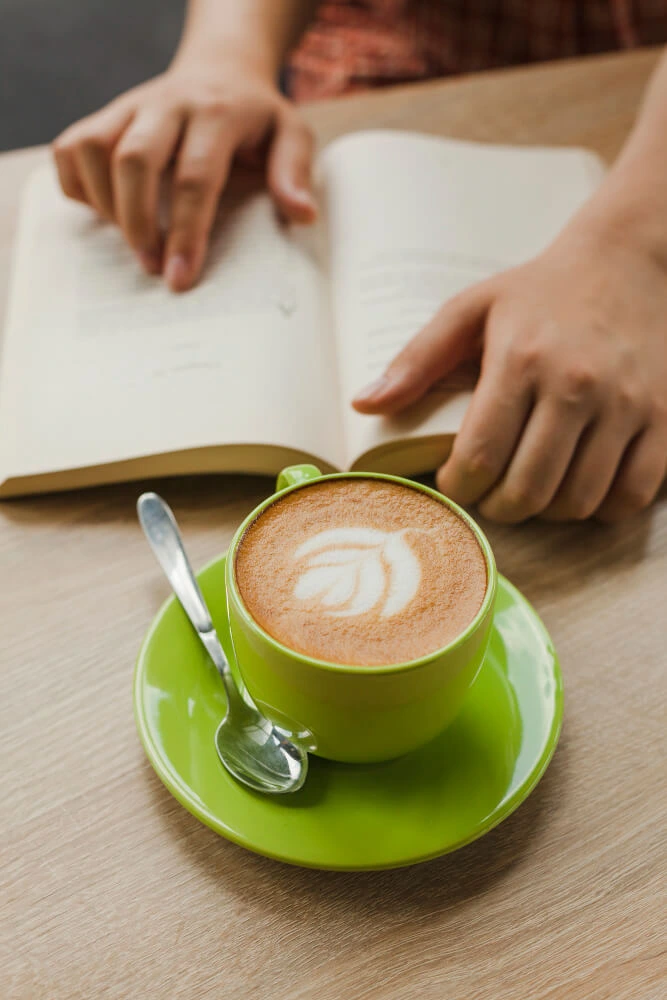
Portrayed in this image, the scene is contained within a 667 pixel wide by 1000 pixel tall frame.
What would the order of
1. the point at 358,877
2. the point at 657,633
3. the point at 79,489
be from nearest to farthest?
1. the point at 358,877
2. the point at 657,633
3. the point at 79,489

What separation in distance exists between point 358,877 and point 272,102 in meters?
0.79

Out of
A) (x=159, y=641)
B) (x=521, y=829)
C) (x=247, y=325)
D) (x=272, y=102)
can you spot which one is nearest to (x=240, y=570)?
(x=159, y=641)

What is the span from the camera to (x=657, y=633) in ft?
1.95

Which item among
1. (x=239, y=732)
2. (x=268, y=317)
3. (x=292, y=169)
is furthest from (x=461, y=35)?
(x=239, y=732)

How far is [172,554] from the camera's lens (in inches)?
23.8

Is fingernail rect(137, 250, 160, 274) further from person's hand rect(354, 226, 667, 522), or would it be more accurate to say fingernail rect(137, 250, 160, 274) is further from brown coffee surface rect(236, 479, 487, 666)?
brown coffee surface rect(236, 479, 487, 666)

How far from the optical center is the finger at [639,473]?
0.65 m

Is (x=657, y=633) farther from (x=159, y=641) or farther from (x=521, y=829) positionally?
(x=159, y=641)

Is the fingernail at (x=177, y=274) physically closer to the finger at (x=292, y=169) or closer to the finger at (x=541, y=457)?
the finger at (x=292, y=169)

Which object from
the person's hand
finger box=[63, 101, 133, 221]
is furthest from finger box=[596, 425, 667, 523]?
finger box=[63, 101, 133, 221]

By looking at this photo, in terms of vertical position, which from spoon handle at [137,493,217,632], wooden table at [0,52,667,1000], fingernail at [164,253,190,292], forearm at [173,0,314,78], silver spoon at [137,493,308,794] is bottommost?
wooden table at [0,52,667,1000]

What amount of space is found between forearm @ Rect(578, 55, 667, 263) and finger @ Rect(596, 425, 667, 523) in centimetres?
17

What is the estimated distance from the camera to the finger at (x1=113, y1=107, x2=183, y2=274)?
2.73 feet

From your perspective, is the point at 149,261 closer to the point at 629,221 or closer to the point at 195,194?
the point at 195,194
